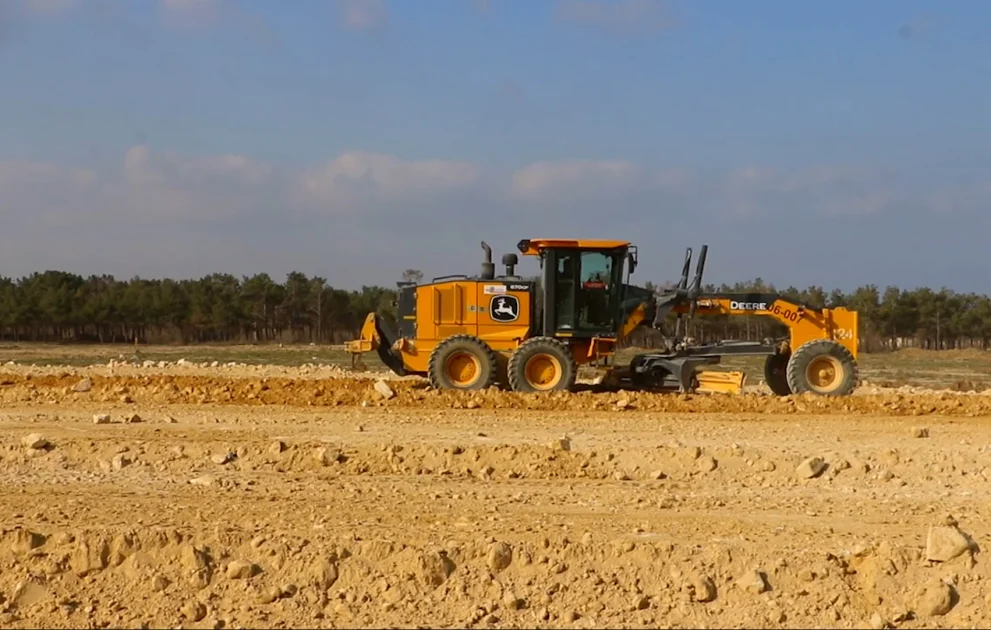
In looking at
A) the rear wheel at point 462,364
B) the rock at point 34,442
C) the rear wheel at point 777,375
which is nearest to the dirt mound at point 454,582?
the rock at point 34,442

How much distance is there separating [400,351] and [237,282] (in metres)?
50.2

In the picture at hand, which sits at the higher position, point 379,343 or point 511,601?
point 379,343

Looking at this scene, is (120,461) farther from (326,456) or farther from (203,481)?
(326,456)

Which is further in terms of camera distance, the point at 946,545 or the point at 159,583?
the point at 946,545

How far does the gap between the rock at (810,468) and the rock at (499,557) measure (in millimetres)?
3558

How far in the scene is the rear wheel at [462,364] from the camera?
1517 cm

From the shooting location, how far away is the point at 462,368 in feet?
50.5

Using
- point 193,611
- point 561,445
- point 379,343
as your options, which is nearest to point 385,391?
point 379,343

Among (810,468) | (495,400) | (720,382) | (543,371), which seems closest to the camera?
(810,468)

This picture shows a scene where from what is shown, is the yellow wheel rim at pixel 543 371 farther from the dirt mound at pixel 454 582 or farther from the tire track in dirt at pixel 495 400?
the dirt mound at pixel 454 582

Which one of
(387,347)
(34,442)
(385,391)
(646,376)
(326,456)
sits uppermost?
(387,347)

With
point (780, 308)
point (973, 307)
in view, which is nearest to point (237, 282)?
point (973, 307)

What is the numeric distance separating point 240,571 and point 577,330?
9934 mm

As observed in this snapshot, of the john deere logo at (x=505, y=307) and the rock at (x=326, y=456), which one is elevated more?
the john deere logo at (x=505, y=307)
